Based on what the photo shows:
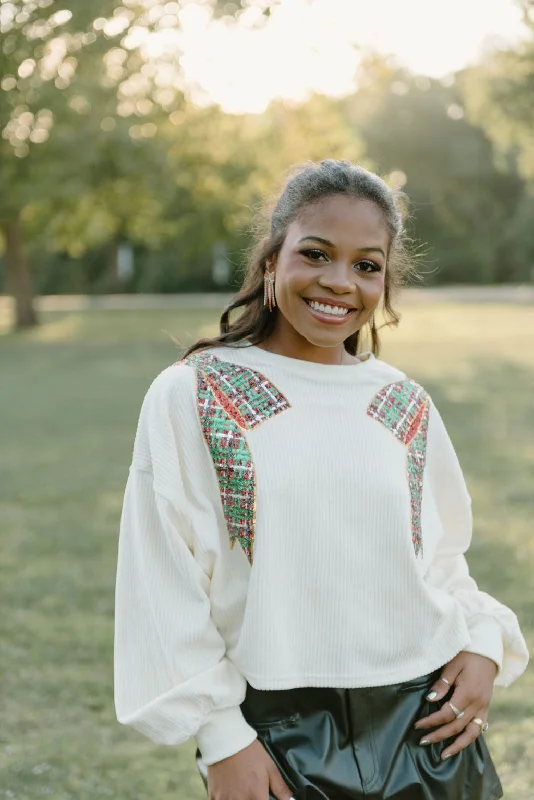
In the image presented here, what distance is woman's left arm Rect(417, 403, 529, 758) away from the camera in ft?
6.12

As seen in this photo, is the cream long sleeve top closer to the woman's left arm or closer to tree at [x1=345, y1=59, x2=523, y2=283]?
the woman's left arm

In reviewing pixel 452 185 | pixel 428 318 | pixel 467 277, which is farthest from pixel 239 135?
pixel 452 185

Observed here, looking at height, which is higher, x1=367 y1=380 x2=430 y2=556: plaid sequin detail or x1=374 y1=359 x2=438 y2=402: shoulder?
x1=374 y1=359 x2=438 y2=402: shoulder

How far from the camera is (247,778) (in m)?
1.68

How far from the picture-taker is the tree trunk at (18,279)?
85.6 feet

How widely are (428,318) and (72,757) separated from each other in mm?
24254

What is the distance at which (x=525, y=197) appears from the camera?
49.8 metres

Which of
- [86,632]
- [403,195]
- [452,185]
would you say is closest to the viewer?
[403,195]

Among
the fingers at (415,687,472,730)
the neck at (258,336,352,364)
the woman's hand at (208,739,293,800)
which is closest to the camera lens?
the woman's hand at (208,739,293,800)

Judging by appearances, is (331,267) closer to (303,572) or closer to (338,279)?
(338,279)

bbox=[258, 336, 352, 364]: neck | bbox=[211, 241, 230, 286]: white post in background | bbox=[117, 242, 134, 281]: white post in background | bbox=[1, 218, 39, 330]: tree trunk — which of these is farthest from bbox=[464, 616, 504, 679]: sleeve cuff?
bbox=[117, 242, 134, 281]: white post in background

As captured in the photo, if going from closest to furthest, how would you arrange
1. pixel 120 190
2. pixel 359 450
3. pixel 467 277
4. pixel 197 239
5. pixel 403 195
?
pixel 359 450 → pixel 403 195 → pixel 120 190 → pixel 197 239 → pixel 467 277

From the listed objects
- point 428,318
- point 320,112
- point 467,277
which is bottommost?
point 467,277

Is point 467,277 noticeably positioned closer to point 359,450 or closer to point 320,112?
point 320,112
